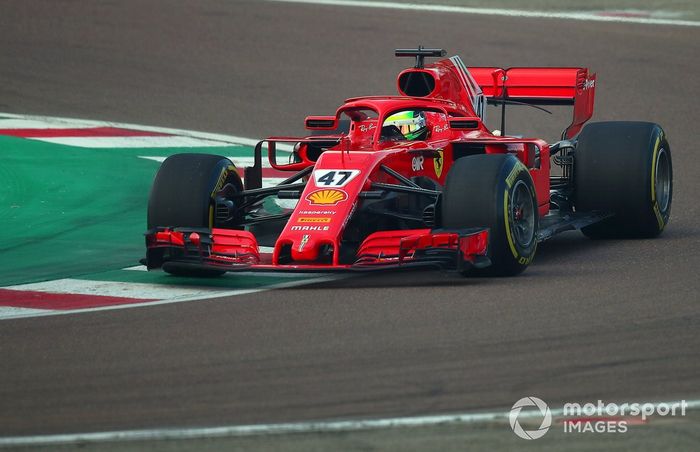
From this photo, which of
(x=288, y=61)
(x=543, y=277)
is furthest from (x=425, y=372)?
(x=288, y=61)

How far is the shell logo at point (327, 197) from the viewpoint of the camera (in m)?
10.2

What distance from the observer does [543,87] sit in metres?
13.4

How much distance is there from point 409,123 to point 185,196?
191cm

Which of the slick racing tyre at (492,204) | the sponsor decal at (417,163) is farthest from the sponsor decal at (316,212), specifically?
the sponsor decal at (417,163)

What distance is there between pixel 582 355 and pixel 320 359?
1431 millimetres

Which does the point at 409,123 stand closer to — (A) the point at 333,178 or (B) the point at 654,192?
(A) the point at 333,178

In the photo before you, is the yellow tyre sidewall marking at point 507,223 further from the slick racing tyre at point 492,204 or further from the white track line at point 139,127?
the white track line at point 139,127

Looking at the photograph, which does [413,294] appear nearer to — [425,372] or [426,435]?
[425,372]

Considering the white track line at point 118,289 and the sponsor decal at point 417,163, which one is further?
the sponsor decal at point 417,163

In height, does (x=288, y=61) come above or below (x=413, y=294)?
above

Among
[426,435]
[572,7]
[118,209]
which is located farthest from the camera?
[572,7]

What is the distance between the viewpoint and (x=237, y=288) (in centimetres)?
1028

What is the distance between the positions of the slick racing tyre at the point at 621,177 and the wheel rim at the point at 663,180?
0.04 m

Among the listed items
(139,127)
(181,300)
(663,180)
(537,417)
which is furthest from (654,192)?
(139,127)
